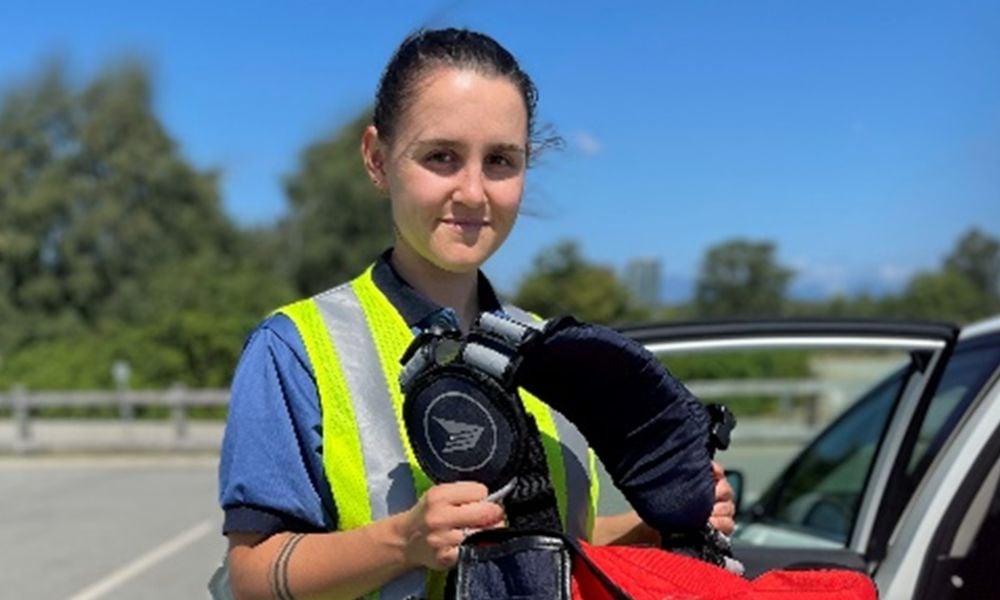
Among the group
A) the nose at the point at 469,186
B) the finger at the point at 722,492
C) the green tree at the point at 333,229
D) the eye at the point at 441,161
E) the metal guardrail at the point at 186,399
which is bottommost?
the metal guardrail at the point at 186,399

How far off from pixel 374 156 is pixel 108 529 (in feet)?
29.9

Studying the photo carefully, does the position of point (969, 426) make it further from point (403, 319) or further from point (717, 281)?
point (717, 281)

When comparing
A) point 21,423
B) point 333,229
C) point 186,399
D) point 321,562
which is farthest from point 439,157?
point 333,229

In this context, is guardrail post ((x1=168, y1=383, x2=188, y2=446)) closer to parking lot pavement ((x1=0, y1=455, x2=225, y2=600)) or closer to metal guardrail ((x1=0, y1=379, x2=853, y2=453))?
metal guardrail ((x1=0, y1=379, x2=853, y2=453))

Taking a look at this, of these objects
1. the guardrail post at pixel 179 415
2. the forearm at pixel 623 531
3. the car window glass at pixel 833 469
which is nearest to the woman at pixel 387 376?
the forearm at pixel 623 531

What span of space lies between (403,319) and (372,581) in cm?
36

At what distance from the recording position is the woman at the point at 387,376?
1.38 m

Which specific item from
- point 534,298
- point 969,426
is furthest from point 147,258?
point 969,426

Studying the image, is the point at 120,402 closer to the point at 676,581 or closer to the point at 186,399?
the point at 186,399

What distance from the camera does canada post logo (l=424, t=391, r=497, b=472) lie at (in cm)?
129

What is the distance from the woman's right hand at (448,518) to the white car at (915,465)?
4.20 feet

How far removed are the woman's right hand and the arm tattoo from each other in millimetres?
182

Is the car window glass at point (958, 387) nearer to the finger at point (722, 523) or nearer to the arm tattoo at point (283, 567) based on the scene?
the finger at point (722, 523)

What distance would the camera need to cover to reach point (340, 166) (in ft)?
124
